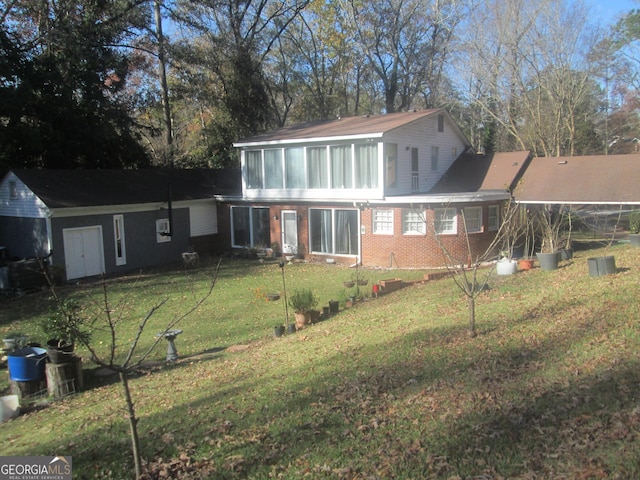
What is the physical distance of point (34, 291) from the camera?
1861 cm

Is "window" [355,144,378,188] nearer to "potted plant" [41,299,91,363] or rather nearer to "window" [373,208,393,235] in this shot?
"window" [373,208,393,235]

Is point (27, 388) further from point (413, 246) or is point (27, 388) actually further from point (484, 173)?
point (484, 173)

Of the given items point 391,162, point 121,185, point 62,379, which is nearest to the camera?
point 62,379

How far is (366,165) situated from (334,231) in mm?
3253

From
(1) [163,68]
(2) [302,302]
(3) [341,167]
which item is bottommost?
(2) [302,302]

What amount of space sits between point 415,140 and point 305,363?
55.1ft

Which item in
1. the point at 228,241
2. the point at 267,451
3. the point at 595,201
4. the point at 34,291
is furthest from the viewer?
Result: the point at 228,241

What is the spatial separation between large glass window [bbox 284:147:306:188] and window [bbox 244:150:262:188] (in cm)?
180

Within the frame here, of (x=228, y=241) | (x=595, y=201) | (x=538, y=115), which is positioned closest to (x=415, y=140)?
(x=595, y=201)

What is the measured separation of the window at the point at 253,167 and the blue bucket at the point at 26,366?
17256 mm

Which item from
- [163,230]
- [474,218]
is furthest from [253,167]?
[474,218]

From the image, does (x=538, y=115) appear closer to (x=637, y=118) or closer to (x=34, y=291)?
(x=637, y=118)

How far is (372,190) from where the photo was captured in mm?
21344

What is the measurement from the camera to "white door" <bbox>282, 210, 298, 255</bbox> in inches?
952
